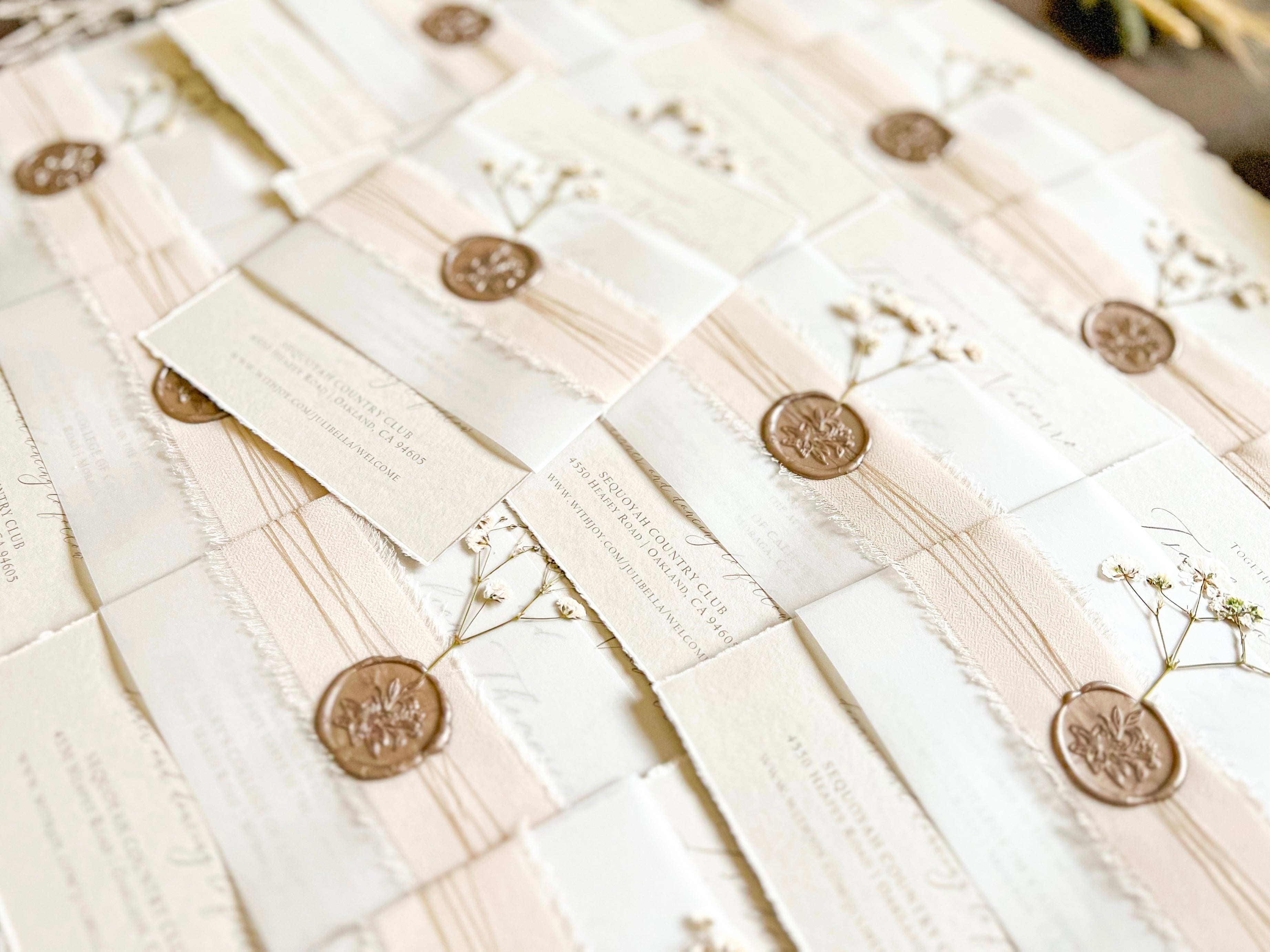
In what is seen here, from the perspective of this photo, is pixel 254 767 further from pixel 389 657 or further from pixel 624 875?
pixel 624 875

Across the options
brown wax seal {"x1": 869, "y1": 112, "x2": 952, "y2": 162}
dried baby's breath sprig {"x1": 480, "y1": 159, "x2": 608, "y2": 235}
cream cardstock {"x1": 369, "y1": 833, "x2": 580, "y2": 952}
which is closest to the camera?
cream cardstock {"x1": 369, "y1": 833, "x2": 580, "y2": 952}

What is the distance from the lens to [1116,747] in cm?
58

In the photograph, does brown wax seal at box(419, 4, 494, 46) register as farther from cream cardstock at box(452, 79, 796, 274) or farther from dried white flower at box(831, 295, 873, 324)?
dried white flower at box(831, 295, 873, 324)

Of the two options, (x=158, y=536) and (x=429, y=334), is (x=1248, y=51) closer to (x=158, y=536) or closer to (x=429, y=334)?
(x=429, y=334)

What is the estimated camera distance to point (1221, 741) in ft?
1.92

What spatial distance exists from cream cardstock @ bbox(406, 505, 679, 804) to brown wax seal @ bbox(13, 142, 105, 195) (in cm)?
55

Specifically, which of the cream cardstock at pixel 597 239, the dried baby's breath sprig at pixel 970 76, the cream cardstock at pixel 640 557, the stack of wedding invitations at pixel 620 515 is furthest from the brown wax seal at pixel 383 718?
the dried baby's breath sprig at pixel 970 76

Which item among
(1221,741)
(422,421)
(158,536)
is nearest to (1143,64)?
(1221,741)

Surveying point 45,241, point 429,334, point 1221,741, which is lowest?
point 1221,741

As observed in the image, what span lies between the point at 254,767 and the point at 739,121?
730 mm

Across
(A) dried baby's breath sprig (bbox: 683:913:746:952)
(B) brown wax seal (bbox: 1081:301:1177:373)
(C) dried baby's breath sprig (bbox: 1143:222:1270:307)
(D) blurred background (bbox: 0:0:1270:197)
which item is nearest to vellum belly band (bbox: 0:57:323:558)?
(D) blurred background (bbox: 0:0:1270:197)

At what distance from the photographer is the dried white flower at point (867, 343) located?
2.49 ft

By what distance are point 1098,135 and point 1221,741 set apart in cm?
64

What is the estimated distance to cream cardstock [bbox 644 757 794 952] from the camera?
0.56 m
